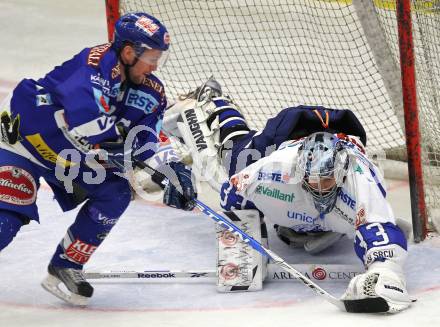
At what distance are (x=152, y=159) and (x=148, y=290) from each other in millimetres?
494

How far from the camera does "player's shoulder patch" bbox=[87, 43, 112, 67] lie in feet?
12.8

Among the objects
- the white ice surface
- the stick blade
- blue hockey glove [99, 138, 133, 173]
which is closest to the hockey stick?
the white ice surface

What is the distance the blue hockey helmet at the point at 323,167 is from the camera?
405 cm

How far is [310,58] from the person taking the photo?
5.82 meters

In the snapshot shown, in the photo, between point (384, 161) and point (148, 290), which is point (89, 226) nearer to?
point (148, 290)

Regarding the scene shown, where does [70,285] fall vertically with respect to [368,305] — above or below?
below

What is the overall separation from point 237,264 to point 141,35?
938mm

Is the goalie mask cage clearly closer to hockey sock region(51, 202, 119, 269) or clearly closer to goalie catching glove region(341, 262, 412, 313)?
goalie catching glove region(341, 262, 412, 313)

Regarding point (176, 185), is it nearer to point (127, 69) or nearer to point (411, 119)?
point (127, 69)

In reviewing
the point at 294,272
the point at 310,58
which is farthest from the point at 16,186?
the point at 310,58

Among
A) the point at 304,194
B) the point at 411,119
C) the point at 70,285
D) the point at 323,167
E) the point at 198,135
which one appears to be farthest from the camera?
the point at 198,135

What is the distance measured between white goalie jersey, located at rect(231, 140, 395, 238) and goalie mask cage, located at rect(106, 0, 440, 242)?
0.64 m

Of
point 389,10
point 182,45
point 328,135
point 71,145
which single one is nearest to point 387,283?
point 328,135

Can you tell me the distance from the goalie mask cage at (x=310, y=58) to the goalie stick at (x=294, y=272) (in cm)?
92
